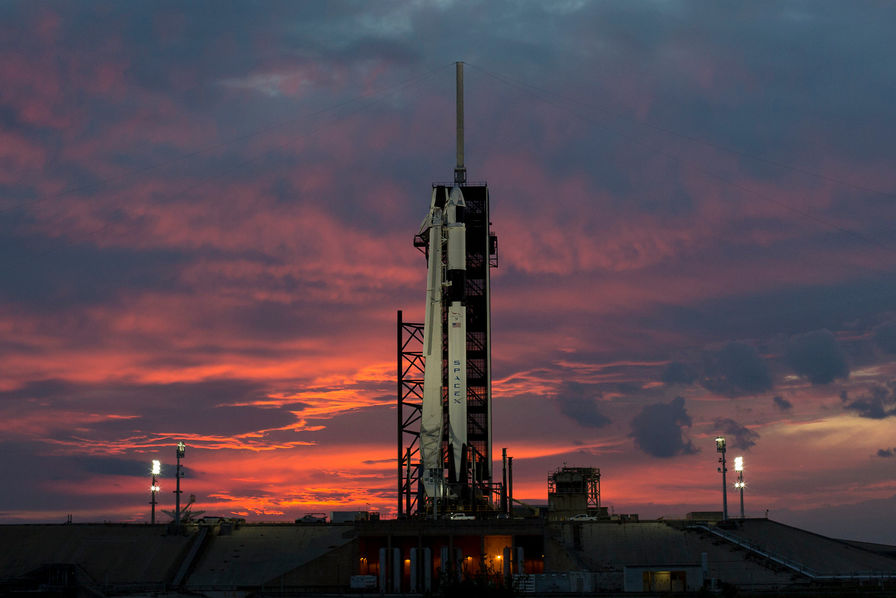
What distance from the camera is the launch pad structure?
348ft

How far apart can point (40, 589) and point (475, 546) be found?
3616cm

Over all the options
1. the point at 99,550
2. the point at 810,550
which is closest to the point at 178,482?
the point at 99,550

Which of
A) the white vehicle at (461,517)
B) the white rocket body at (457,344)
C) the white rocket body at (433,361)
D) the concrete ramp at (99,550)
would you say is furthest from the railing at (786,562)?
the concrete ramp at (99,550)

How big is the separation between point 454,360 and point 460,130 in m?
26.0

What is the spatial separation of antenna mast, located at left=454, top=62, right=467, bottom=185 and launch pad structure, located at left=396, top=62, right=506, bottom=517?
0.10 m

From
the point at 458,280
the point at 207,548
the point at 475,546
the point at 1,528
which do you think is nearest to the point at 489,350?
the point at 458,280

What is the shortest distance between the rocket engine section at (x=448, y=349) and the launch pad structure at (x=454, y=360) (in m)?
0.09

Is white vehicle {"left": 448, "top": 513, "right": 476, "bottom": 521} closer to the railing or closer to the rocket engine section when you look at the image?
the rocket engine section

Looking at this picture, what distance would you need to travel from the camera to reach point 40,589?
8225 cm

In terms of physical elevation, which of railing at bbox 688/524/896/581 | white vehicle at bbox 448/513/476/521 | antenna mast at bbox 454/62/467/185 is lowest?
railing at bbox 688/524/896/581

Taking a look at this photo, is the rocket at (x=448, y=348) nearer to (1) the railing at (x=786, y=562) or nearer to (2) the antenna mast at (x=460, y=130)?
(2) the antenna mast at (x=460, y=130)

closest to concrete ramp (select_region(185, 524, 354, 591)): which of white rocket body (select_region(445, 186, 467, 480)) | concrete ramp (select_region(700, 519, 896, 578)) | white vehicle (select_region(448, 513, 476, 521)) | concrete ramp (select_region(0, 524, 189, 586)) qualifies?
concrete ramp (select_region(0, 524, 189, 586))

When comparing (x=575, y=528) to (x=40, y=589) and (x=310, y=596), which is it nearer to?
(x=310, y=596)

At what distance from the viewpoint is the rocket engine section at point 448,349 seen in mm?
106250
